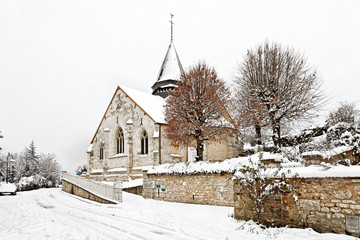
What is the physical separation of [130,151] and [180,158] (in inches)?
188

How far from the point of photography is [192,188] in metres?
13.8

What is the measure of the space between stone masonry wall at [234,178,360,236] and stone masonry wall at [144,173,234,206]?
4590 mm

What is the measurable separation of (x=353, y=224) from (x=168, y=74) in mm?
30131

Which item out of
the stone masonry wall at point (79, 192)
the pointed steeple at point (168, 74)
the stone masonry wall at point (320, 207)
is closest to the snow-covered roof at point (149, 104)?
the pointed steeple at point (168, 74)

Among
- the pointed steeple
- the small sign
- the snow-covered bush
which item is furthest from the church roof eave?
the small sign

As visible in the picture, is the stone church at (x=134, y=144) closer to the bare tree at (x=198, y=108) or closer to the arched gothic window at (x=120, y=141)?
the arched gothic window at (x=120, y=141)

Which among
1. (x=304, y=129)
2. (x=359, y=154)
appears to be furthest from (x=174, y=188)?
(x=304, y=129)

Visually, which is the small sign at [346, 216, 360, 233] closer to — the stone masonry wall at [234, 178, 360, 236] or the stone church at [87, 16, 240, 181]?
the stone masonry wall at [234, 178, 360, 236]

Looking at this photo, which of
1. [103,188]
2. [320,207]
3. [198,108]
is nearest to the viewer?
[320,207]

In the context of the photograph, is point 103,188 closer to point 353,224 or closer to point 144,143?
point 144,143

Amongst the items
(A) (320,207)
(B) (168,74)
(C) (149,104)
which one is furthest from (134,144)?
(A) (320,207)

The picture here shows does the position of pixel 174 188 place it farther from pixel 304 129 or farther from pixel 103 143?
pixel 103 143

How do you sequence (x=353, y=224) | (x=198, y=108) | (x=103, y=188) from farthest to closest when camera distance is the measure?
1. (x=198, y=108)
2. (x=103, y=188)
3. (x=353, y=224)

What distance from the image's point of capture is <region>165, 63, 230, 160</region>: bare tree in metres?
18.1
